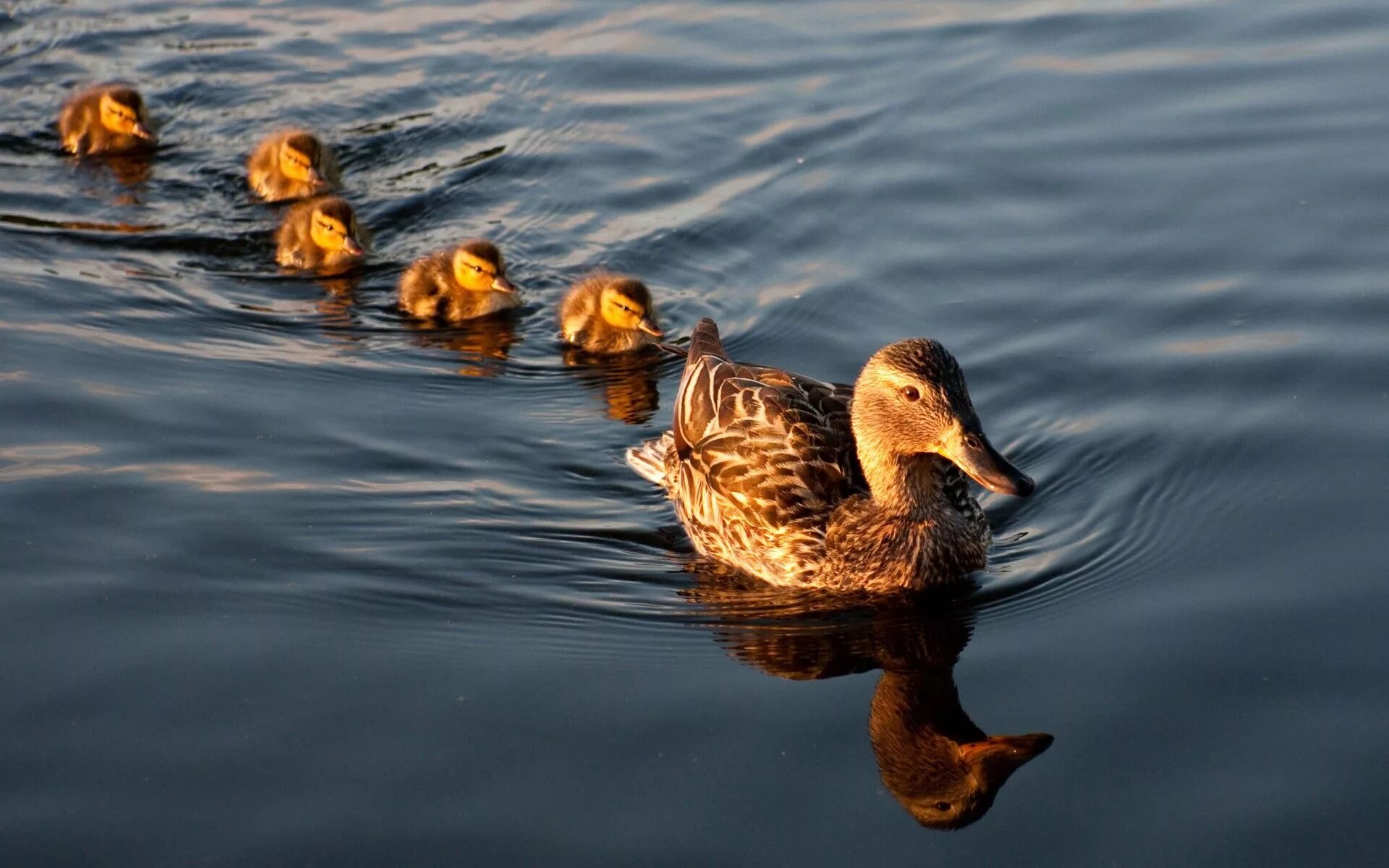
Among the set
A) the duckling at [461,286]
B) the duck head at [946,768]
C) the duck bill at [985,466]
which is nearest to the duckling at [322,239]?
the duckling at [461,286]

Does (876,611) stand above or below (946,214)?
below

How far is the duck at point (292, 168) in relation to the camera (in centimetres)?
781

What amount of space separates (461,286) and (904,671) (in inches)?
125

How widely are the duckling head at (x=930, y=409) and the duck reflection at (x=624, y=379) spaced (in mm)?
1558

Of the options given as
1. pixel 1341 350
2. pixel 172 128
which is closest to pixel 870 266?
pixel 1341 350

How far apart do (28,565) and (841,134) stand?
4.23 m

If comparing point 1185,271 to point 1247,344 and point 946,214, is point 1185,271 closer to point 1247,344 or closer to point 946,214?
point 1247,344

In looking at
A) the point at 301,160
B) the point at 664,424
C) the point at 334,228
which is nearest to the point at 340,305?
the point at 334,228

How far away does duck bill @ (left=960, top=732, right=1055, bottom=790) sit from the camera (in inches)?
144

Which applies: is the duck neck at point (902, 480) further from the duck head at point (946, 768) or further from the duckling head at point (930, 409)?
the duck head at point (946, 768)

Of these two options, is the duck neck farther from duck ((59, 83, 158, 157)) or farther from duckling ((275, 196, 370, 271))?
duck ((59, 83, 158, 157))

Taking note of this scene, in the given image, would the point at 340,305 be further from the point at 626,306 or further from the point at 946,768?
the point at 946,768

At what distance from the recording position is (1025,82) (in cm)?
792

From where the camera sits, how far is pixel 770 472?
494cm
